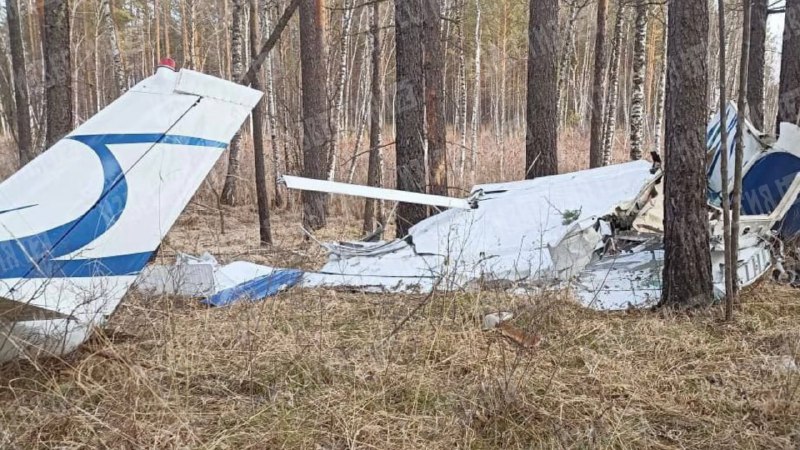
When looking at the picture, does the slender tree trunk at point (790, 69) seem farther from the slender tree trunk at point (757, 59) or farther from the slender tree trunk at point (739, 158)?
the slender tree trunk at point (739, 158)

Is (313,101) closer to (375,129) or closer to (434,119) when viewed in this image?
(375,129)

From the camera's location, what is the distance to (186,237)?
10.4 m

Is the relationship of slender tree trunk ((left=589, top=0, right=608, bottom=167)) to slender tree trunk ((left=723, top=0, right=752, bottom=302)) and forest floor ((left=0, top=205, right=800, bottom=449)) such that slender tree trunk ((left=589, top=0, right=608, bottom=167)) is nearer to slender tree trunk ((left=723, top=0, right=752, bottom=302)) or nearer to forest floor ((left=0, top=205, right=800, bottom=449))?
slender tree trunk ((left=723, top=0, right=752, bottom=302))

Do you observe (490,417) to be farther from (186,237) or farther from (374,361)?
(186,237)

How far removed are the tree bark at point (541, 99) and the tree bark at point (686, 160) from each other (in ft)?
14.4

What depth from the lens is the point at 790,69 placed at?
6648 mm

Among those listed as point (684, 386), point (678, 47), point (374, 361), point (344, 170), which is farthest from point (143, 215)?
point (344, 170)

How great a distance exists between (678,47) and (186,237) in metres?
8.86

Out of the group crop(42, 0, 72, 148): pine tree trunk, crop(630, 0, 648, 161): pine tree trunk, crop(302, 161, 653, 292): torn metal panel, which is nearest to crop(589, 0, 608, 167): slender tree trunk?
crop(630, 0, 648, 161): pine tree trunk

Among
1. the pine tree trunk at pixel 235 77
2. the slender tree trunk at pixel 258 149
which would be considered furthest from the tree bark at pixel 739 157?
the pine tree trunk at pixel 235 77

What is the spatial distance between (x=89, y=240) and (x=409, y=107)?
4998 millimetres

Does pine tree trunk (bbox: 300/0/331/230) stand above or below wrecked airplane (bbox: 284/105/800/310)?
above

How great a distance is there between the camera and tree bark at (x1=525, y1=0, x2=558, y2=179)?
337 inches

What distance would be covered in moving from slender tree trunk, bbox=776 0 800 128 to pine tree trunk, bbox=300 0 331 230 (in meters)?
7.26
